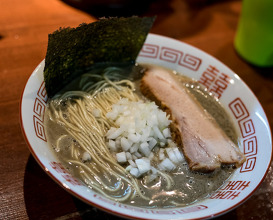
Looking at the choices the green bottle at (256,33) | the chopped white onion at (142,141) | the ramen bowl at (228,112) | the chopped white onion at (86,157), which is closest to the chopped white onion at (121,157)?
the chopped white onion at (142,141)

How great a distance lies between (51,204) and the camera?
5.44 feet

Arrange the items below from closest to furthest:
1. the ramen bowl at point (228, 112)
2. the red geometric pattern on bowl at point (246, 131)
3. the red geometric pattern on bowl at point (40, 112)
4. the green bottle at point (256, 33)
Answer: the ramen bowl at point (228, 112) → the red geometric pattern on bowl at point (40, 112) → the red geometric pattern on bowl at point (246, 131) → the green bottle at point (256, 33)

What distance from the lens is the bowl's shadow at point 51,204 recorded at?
1625mm

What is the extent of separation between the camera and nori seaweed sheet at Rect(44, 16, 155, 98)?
1921 mm

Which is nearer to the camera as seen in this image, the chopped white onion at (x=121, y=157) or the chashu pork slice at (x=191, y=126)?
the chopped white onion at (x=121, y=157)

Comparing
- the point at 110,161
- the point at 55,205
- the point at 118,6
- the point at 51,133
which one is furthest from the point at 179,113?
the point at 118,6

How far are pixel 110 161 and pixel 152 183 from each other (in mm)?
283

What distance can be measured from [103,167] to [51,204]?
350mm

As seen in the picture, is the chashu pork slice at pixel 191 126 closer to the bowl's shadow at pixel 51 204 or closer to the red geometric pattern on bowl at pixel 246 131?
the red geometric pattern on bowl at pixel 246 131

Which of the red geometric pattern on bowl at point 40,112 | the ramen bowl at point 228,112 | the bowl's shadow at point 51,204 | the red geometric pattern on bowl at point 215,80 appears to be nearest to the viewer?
the ramen bowl at point 228,112

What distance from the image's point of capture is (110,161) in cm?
183

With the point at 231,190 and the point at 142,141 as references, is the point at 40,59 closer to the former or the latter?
the point at 142,141

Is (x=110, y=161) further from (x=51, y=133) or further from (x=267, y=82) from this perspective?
(x=267, y=82)

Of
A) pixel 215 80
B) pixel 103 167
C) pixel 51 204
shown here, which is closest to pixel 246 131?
pixel 215 80
